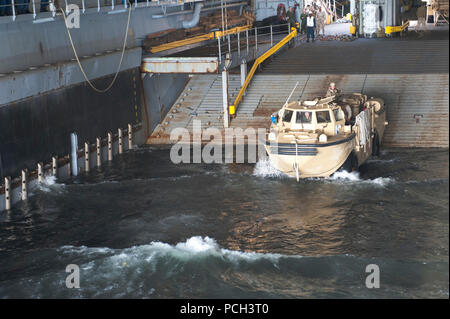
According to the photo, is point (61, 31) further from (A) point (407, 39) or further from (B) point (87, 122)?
(A) point (407, 39)

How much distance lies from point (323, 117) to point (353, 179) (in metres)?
2.06

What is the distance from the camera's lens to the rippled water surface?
599 inches

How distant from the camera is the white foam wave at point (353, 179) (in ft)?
71.7

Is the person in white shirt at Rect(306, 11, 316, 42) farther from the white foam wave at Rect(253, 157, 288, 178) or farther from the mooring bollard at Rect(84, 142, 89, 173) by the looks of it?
the mooring bollard at Rect(84, 142, 89, 173)

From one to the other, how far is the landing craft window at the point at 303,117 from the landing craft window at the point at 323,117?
0.79ft

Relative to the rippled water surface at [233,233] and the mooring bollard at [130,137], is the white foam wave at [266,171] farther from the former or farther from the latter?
the mooring bollard at [130,137]

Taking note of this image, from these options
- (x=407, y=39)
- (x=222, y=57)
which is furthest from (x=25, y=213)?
(x=407, y=39)

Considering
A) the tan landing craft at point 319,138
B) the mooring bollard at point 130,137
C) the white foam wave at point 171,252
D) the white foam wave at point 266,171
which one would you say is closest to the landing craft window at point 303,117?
the tan landing craft at point 319,138

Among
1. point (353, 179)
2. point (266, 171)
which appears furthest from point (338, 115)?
point (266, 171)

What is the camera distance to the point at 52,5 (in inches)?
864

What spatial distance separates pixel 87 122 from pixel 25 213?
218 inches

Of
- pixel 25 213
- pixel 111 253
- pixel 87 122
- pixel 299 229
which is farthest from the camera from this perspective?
pixel 87 122

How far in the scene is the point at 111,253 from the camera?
17078 mm

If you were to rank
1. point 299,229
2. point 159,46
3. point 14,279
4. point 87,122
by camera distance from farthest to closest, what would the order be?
point 159,46
point 87,122
point 299,229
point 14,279
